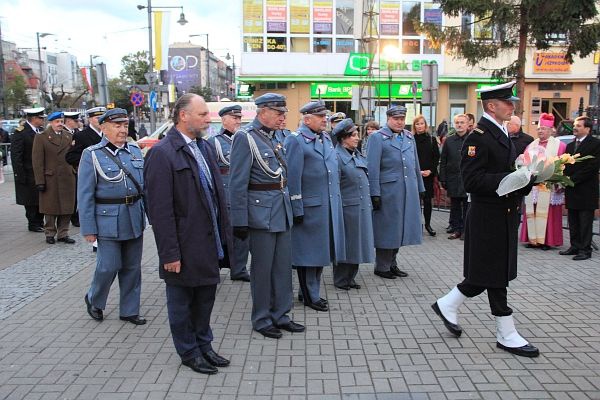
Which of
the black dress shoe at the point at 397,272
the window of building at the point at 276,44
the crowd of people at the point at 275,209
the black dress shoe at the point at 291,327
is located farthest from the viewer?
the window of building at the point at 276,44

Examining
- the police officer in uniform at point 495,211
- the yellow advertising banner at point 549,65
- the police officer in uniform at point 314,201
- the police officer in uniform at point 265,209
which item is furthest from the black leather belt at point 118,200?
the yellow advertising banner at point 549,65

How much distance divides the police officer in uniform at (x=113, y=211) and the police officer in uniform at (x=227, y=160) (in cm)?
147

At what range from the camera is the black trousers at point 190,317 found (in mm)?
4109

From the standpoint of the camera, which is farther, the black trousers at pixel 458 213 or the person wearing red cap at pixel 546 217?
the black trousers at pixel 458 213

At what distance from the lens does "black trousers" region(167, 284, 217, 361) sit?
13.5 feet

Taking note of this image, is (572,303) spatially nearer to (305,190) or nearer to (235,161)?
(305,190)

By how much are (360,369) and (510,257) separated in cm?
154

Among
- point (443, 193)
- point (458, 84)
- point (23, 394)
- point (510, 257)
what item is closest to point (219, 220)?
point (23, 394)

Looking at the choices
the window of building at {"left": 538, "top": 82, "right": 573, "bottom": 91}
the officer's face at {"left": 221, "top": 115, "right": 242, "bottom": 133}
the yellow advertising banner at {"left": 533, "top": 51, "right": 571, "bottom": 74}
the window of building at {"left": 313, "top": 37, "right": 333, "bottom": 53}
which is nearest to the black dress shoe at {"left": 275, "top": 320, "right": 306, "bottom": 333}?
the officer's face at {"left": 221, "top": 115, "right": 242, "bottom": 133}

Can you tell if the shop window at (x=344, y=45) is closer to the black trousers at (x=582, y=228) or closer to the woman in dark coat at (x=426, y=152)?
the woman in dark coat at (x=426, y=152)

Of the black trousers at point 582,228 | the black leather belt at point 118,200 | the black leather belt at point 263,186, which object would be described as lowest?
the black trousers at point 582,228

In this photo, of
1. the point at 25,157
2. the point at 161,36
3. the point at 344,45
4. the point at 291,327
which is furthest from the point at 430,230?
the point at 344,45

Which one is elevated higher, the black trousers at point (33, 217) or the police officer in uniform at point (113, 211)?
the police officer in uniform at point (113, 211)

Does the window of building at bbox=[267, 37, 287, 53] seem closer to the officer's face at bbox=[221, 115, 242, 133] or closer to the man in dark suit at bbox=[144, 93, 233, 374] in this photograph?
the officer's face at bbox=[221, 115, 242, 133]
